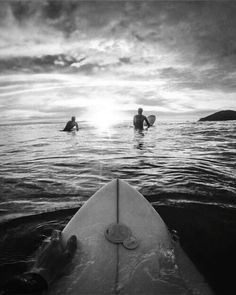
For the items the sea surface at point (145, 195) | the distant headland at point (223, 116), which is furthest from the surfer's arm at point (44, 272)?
the distant headland at point (223, 116)

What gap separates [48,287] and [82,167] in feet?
14.5

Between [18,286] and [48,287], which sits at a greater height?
[18,286]

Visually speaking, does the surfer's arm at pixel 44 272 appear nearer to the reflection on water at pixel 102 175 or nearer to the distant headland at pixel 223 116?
the reflection on water at pixel 102 175

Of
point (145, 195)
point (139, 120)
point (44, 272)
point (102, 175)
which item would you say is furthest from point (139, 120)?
point (44, 272)

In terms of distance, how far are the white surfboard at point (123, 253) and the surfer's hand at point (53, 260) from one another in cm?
7

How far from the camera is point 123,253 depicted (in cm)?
230

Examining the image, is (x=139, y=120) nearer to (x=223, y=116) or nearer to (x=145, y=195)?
(x=145, y=195)

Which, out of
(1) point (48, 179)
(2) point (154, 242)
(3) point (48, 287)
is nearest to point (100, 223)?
(2) point (154, 242)

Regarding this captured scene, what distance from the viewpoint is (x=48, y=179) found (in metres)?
5.17

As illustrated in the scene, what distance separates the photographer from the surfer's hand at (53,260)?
2059 mm

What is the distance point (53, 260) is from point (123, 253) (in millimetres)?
686

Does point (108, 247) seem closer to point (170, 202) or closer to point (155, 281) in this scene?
point (155, 281)

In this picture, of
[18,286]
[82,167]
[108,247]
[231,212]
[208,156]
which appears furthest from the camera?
[208,156]

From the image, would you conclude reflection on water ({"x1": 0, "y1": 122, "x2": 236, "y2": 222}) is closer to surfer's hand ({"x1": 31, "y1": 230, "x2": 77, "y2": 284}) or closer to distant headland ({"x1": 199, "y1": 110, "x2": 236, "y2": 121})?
surfer's hand ({"x1": 31, "y1": 230, "x2": 77, "y2": 284})
